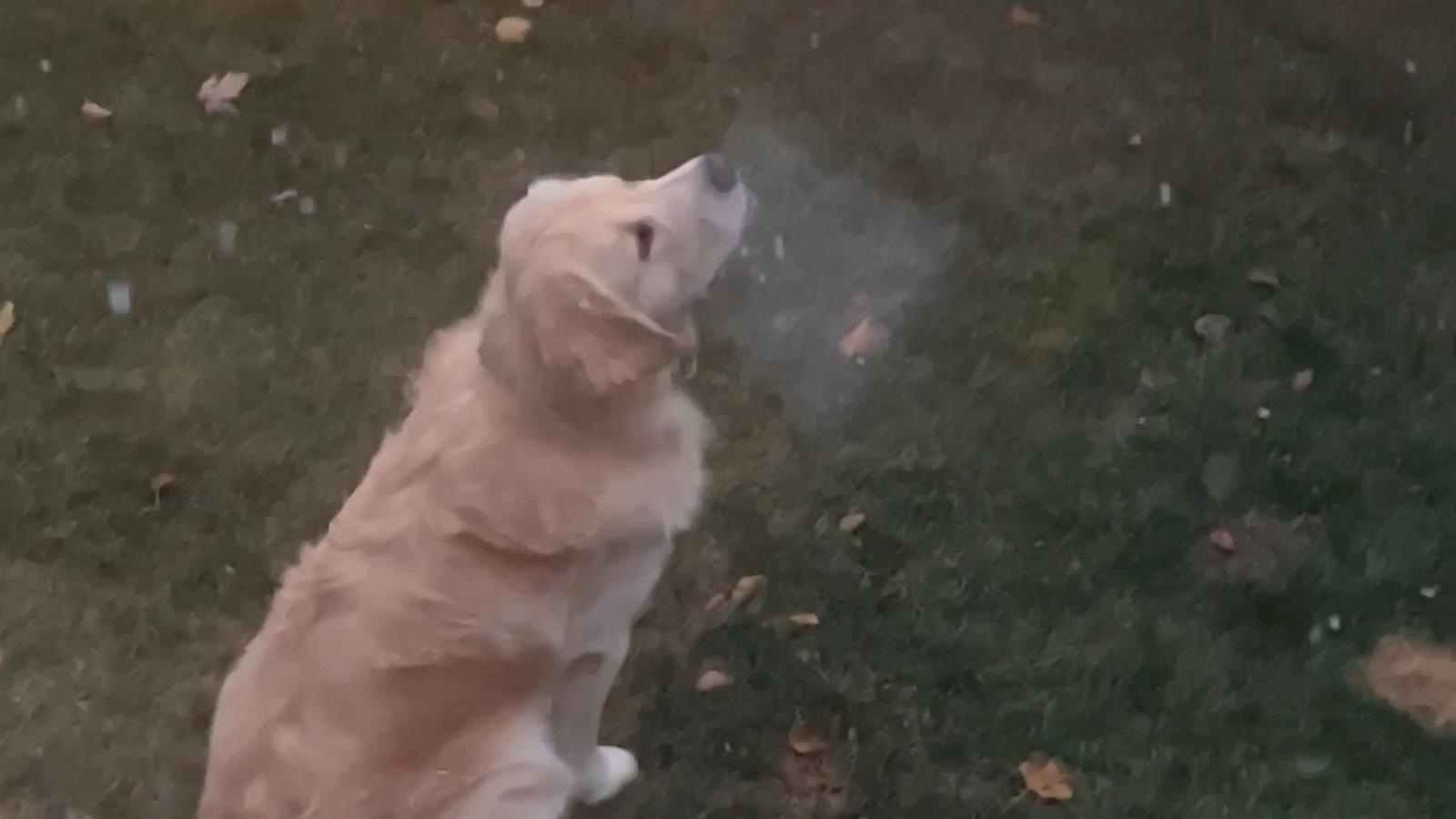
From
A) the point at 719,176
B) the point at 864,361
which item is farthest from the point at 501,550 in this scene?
the point at 864,361

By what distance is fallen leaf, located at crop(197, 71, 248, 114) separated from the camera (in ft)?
9.96

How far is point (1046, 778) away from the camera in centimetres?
211

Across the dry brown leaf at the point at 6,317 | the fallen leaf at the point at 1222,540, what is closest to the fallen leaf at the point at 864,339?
the fallen leaf at the point at 1222,540

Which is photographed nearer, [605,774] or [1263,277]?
[605,774]

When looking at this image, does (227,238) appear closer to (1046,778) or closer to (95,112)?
(95,112)

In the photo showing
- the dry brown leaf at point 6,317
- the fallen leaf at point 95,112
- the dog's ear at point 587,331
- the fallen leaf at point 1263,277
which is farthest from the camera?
the fallen leaf at point 95,112

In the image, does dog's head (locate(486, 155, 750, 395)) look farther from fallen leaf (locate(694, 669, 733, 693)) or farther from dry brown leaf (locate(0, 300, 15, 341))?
dry brown leaf (locate(0, 300, 15, 341))

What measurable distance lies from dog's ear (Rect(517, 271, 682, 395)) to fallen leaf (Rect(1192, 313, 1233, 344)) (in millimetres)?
1479

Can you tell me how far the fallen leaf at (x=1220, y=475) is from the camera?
8.04 ft

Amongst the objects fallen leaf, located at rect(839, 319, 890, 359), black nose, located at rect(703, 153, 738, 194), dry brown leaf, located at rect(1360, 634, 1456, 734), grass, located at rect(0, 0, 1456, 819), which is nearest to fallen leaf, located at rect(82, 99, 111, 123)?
grass, located at rect(0, 0, 1456, 819)

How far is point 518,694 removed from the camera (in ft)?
5.43

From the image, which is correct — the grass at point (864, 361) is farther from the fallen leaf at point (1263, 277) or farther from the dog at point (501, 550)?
the dog at point (501, 550)

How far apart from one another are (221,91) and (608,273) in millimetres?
1884

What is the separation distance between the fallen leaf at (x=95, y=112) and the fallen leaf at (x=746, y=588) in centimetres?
171
